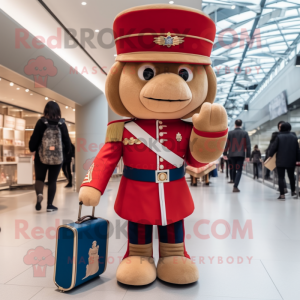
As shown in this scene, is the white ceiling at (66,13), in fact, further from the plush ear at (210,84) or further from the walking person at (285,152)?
the walking person at (285,152)

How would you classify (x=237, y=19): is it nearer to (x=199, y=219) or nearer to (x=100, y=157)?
(x=199, y=219)

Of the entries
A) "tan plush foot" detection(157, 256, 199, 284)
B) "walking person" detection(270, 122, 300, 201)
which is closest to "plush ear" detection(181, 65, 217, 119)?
"tan plush foot" detection(157, 256, 199, 284)

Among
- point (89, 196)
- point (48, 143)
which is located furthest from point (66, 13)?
point (89, 196)

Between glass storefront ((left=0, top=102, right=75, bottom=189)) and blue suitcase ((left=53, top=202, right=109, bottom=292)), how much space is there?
6990 millimetres

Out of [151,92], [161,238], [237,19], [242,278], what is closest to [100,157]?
[151,92]

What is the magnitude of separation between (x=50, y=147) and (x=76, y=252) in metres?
2.77

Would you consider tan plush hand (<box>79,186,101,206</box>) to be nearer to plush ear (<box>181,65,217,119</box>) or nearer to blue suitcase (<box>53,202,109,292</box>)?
blue suitcase (<box>53,202,109,292</box>)

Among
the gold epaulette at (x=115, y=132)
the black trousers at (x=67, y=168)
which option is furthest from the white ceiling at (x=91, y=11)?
the black trousers at (x=67, y=168)

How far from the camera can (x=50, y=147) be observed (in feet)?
14.4

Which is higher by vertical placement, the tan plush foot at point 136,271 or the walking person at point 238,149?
the walking person at point 238,149

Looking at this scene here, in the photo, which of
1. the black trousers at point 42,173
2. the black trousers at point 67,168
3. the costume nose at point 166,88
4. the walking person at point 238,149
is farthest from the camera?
the black trousers at point 67,168

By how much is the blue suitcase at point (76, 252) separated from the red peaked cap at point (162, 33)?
42.8 inches

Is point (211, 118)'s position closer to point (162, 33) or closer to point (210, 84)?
point (210, 84)

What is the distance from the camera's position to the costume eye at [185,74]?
2.00 m
